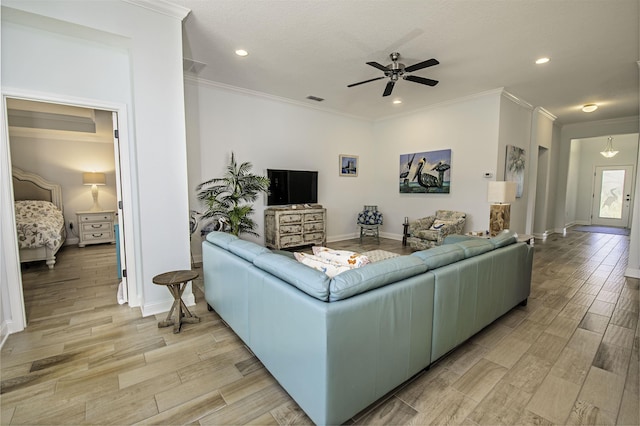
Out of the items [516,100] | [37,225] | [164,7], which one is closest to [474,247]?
[164,7]

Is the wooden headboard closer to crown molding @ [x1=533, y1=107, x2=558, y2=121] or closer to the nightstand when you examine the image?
the nightstand

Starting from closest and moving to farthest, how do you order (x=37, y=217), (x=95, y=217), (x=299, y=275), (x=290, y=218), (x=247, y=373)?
(x=299, y=275), (x=247, y=373), (x=37, y=217), (x=290, y=218), (x=95, y=217)

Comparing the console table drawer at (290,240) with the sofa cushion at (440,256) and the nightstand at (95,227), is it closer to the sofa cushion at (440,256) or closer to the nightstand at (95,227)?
the sofa cushion at (440,256)

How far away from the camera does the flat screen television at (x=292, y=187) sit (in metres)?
5.47

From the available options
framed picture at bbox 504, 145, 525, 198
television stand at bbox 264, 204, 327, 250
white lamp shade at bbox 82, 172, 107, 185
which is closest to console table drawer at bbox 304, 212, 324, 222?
television stand at bbox 264, 204, 327, 250

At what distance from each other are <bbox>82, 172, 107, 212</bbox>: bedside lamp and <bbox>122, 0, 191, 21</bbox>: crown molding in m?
4.74

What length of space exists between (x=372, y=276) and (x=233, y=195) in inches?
138

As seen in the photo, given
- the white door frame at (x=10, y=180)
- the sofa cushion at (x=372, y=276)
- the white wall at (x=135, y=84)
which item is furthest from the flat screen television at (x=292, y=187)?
the sofa cushion at (x=372, y=276)

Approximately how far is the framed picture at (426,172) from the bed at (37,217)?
656 centimetres

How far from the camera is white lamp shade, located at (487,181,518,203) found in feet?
13.1

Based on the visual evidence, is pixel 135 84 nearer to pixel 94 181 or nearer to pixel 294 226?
pixel 294 226

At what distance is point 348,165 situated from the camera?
22.1ft

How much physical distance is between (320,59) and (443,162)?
3.37 metres

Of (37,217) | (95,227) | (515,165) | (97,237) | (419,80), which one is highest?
(419,80)
